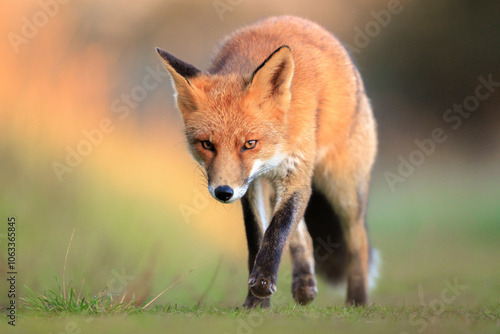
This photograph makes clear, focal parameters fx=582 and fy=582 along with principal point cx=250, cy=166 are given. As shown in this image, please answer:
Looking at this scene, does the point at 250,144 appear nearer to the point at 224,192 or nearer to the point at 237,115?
the point at 237,115

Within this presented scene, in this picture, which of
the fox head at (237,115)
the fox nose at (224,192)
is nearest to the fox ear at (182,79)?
the fox head at (237,115)

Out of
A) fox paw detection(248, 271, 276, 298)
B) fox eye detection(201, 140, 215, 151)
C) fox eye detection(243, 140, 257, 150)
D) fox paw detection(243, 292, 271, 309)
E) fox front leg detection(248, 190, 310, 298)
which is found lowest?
fox paw detection(243, 292, 271, 309)

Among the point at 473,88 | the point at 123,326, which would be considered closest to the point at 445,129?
the point at 473,88

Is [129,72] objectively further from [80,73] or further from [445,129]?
[445,129]

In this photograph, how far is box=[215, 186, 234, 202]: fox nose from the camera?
12.5ft

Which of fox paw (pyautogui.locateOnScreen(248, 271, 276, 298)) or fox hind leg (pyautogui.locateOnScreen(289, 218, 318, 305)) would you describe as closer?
fox paw (pyautogui.locateOnScreen(248, 271, 276, 298))

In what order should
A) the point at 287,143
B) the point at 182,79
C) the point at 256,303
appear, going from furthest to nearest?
the point at 256,303
the point at 287,143
the point at 182,79

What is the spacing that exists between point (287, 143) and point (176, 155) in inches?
162

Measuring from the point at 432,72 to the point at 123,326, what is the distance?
35.1 feet

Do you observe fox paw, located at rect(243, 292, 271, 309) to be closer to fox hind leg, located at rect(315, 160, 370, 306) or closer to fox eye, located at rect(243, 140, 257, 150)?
fox eye, located at rect(243, 140, 257, 150)

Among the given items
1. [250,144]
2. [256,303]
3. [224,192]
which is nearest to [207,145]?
[250,144]

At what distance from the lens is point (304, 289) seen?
208 inches

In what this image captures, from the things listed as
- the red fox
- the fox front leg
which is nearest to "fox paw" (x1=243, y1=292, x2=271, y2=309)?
the red fox

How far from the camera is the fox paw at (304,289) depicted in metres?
5.25
